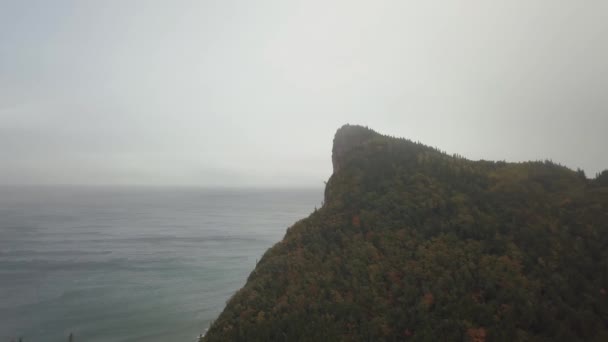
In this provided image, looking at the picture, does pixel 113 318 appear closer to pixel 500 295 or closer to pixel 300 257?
pixel 300 257

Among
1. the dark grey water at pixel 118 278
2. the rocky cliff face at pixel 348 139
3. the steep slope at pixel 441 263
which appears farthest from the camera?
the dark grey water at pixel 118 278

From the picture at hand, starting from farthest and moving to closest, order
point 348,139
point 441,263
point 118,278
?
point 118,278
point 348,139
point 441,263

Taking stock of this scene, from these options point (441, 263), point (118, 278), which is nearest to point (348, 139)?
point (441, 263)

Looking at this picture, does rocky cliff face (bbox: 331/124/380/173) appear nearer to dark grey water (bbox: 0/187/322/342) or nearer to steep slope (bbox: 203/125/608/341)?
steep slope (bbox: 203/125/608/341)

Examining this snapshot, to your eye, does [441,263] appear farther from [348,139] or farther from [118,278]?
[118,278]

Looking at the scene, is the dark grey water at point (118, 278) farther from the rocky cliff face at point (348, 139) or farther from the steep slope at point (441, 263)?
the rocky cliff face at point (348, 139)

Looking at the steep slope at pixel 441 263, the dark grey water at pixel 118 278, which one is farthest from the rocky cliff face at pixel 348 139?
the dark grey water at pixel 118 278

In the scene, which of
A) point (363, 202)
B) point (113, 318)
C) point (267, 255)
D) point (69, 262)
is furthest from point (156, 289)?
point (363, 202)

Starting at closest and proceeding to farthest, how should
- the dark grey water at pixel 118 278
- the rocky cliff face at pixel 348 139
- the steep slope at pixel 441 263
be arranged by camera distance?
the steep slope at pixel 441 263 < the rocky cliff face at pixel 348 139 < the dark grey water at pixel 118 278
